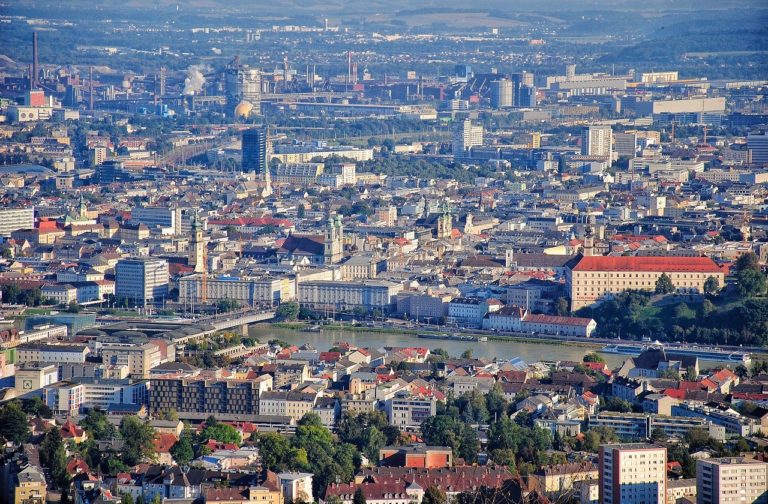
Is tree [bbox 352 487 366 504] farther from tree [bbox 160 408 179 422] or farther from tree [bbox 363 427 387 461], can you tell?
tree [bbox 160 408 179 422]

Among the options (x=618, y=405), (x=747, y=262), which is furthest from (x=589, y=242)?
(x=618, y=405)

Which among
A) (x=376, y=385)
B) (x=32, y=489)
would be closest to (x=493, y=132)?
(x=376, y=385)

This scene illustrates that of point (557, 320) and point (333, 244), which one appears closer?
point (557, 320)

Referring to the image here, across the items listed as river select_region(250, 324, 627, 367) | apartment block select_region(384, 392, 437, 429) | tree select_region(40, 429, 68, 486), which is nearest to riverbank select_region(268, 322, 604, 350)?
river select_region(250, 324, 627, 367)

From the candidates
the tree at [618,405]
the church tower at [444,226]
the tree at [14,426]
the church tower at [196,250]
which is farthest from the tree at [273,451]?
the church tower at [444,226]

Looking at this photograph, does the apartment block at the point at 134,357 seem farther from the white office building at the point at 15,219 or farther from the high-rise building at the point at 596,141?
the high-rise building at the point at 596,141

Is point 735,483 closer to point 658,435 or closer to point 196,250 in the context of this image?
point 658,435
